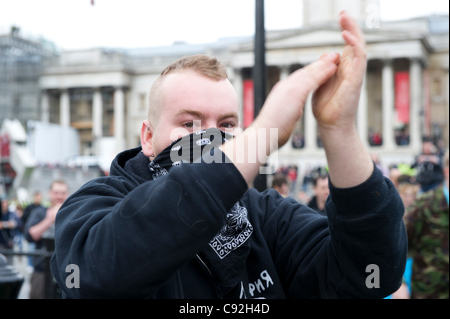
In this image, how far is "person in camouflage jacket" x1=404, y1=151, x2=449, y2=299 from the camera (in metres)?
3.95

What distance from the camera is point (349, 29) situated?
1075mm

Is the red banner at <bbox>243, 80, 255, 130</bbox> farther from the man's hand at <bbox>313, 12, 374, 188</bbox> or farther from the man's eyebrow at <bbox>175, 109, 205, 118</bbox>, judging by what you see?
the man's hand at <bbox>313, 12, 374, 188</bbox>

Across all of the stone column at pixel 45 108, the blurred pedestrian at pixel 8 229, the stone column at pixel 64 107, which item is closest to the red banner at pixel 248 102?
the stone column at pixel 64 107

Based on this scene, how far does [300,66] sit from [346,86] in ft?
166

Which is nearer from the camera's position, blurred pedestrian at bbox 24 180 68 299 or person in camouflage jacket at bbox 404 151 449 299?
person in camouflage jacket at bbox 404 151 449 299

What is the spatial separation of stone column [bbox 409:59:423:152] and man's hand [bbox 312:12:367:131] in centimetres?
4706

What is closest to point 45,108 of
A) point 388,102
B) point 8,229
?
point 388,102

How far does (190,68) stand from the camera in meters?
1.33

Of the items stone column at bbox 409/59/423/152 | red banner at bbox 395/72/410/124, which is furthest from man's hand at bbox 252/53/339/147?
red banner at bbox 395/72/410/124

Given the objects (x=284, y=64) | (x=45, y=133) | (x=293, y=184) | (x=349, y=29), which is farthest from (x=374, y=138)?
(x=349, y=29)

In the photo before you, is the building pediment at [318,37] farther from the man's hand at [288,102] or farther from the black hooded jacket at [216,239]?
the man's hand at [288,102]

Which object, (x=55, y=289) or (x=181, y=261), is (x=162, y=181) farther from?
(x=55, y=289)

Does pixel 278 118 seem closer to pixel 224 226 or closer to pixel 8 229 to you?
pixel 224 226

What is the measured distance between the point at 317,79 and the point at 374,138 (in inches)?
1866
